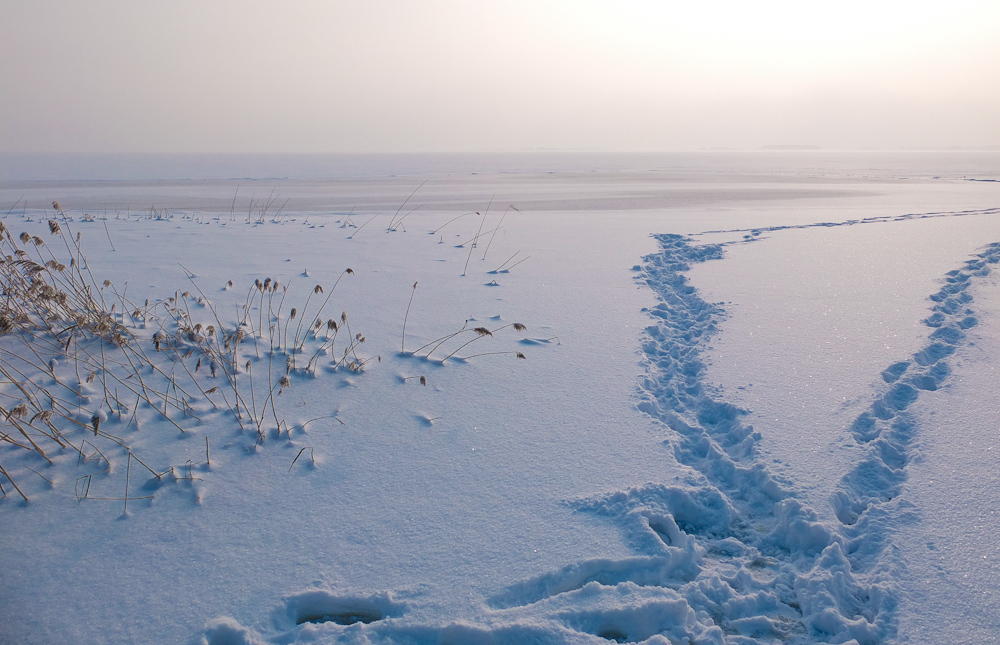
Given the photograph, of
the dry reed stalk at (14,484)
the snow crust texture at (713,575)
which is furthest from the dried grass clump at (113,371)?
the snow crust texture at (713,575)

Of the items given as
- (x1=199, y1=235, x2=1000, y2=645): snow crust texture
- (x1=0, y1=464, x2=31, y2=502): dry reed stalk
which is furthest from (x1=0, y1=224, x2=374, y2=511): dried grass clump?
(x1=199, y1=235, x2=1000, y2=645): snow crust texture

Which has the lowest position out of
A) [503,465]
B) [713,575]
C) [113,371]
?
[713,575]

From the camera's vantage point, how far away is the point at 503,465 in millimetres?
2555

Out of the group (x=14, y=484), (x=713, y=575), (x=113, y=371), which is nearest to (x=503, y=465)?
(x=713, y=575)

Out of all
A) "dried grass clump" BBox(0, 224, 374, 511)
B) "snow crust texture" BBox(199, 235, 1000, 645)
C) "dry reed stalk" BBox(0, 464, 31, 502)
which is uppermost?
"dried grass clump" BBox(0, 224, 374, 511)

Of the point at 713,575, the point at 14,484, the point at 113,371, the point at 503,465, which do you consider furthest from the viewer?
the point at 113,371

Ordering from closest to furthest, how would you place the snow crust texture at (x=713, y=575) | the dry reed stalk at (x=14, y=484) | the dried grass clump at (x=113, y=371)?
the snow crust texture at (x=713, y=575) → the dry reed stalk at (x=14, y=484) → the dried grass clump at (x=113, y=371)

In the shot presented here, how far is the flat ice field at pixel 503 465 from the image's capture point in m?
1.81

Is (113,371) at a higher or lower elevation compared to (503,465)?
higher

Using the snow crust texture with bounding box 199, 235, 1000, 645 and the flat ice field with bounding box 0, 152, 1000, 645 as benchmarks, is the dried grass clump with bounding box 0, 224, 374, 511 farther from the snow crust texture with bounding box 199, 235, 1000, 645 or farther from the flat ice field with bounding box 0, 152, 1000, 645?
the snow crust texture with bounding box 199, 235, 1000, 645

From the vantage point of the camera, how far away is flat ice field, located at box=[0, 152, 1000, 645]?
5.94ft

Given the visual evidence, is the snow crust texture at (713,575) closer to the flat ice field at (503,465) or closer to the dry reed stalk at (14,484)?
the flat ice field at (503,465)

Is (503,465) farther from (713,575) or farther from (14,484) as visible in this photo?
(14,484)

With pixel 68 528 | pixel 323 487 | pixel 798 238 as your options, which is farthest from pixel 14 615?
pixel 798 238
